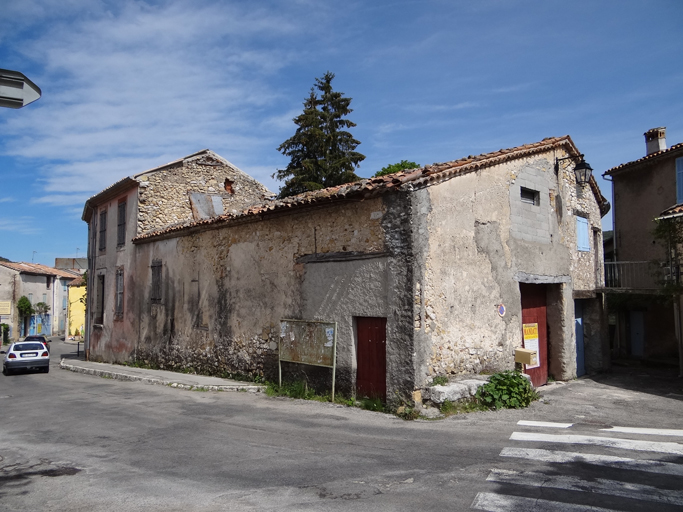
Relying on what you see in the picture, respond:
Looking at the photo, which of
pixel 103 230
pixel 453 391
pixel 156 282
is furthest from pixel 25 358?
pixel 453 391

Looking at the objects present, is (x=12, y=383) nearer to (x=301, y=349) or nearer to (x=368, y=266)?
(x=301, y=349)

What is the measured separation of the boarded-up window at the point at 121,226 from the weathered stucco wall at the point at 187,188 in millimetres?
1443

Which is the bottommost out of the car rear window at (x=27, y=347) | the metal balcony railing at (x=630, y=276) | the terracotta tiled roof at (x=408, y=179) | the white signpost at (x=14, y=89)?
the car rear window at (x=27, y=347)

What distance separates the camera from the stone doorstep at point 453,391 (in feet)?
27.9

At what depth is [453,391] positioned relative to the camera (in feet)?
28.4

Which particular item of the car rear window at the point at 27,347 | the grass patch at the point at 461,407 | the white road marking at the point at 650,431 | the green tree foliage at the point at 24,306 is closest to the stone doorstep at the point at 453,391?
the grass patch at the point at 461,407

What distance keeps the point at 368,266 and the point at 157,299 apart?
30.9 ft

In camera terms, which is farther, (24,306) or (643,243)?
(24,306)

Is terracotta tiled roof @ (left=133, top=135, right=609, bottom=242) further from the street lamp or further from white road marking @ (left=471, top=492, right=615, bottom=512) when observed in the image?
white road marking @ (left=471, top=492, right=615, bottom=512)

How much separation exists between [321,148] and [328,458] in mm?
23994

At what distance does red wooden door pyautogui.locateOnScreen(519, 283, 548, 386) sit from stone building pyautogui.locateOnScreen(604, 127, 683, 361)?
19.5 feet

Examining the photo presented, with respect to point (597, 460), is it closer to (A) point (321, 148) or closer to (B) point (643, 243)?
(B) point (643, 243)

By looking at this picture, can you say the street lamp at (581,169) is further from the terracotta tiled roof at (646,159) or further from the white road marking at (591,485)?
the white road marking at (591,485)

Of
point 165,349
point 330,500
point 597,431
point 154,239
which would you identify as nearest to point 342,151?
point 154,239
